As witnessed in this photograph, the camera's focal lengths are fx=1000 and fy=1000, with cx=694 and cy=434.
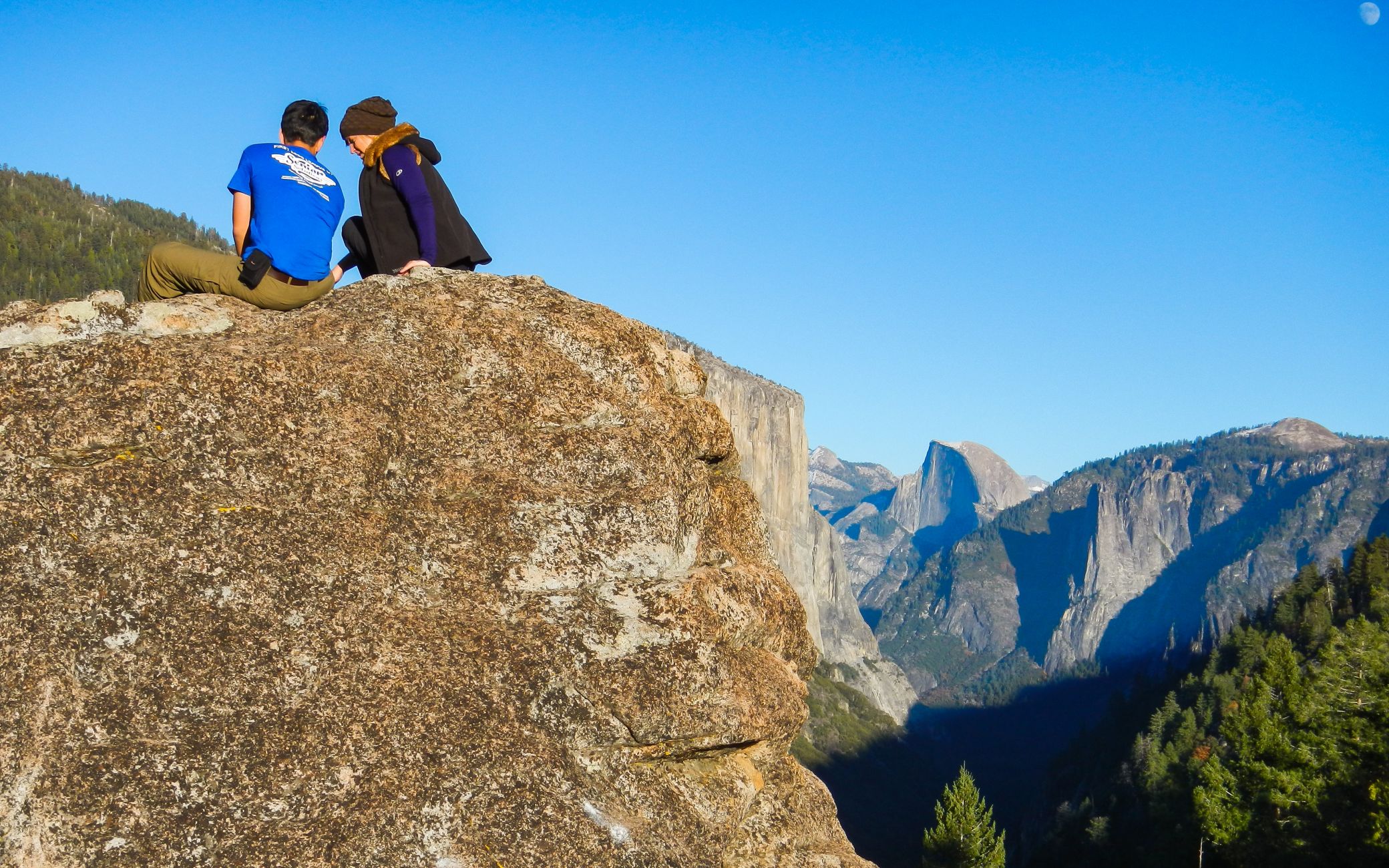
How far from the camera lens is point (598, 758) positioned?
27.7 ft

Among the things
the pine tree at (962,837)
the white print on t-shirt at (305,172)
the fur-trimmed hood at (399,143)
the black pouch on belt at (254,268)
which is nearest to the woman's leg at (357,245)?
the fur-trimmed hood at (399,143)

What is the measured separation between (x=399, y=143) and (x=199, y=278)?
2.49 m

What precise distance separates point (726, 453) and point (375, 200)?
186 inches

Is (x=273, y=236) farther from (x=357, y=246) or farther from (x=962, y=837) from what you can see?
(x=962, y=837)

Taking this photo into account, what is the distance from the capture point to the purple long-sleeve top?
34.6 ft

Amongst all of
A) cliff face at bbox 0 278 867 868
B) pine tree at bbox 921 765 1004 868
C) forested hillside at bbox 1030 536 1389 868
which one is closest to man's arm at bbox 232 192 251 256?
cliff face at bbox 0 278 867 868

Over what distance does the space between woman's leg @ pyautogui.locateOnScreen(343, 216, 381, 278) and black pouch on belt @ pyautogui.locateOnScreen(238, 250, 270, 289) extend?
1.73 meters

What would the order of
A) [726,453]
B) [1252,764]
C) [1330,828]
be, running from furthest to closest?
[1252,764], [1330,828], [726,453]

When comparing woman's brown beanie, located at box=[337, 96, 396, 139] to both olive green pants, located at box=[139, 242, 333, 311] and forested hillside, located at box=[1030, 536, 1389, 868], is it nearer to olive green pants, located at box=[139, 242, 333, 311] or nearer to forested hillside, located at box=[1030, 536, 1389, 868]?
olive green pants, located at box=[139, 242, 333, 311]

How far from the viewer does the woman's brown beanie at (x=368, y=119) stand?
10.8m

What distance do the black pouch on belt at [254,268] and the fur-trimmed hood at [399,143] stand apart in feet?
5.83

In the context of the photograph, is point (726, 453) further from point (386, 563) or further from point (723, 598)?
point (386, 563)

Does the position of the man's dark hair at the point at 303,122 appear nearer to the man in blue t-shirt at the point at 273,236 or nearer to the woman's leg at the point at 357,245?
the man in blue t-shirt at the point at 273,236

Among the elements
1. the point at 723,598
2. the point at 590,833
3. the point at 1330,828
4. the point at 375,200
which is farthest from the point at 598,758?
the point at 1330,828
